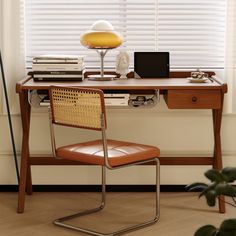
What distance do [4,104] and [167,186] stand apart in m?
1.23

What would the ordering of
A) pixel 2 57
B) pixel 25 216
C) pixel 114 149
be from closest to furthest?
pixel 114 149 < pixel 25 216 < pixel 2 57

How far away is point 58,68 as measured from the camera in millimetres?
3838

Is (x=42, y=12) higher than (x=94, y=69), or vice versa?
(x=42, y=12)

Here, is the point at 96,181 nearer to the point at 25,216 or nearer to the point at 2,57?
the point at 25,216

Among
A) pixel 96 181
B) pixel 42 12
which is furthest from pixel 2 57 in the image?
pixel 96 181

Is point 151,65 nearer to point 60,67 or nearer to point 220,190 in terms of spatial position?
point 60,67

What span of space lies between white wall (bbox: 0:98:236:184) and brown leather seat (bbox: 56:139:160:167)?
0.64 meters

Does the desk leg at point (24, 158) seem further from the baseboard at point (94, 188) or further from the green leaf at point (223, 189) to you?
the green leaf at point (223, 189)

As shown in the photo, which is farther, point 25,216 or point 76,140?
point 76,140

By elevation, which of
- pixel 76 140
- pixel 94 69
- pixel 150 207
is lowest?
→ pixel 150 207

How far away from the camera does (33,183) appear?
4273mm

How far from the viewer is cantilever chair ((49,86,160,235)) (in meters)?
3.28

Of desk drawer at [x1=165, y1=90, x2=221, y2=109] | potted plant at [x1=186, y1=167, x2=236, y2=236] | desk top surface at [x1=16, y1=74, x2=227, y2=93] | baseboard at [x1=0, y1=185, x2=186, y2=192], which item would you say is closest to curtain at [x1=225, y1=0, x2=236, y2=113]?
desk top surface at [x1=16, y1=74, x2=227, y2=93]

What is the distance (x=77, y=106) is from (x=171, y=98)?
598mm
